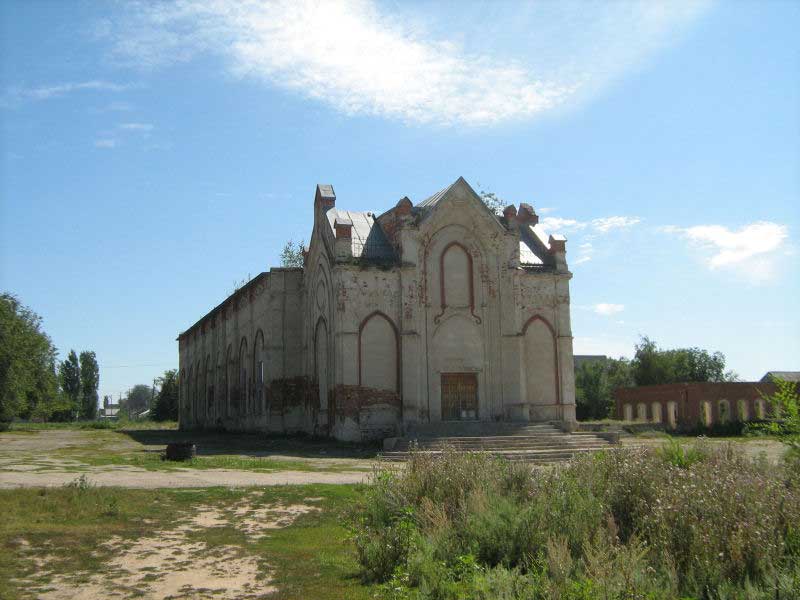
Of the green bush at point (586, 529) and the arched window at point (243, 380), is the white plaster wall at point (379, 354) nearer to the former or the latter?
the arched window at point (243, 380)

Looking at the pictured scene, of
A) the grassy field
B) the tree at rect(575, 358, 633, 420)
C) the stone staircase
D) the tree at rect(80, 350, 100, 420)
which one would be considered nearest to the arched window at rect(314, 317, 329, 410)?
the stone staircase

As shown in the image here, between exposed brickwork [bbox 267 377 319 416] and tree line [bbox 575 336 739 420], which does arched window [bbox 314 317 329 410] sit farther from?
tree line [bbox 575 336 739 420]

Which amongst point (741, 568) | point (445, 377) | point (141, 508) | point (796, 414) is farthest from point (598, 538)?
point (445, 377)

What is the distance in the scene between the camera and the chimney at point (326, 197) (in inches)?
1524

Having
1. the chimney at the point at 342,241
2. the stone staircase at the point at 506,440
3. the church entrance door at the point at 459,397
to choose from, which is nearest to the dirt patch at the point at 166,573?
the stone staircase at the point at 506,440

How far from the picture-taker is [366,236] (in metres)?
37.6

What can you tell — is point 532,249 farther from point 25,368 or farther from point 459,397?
point 25,368

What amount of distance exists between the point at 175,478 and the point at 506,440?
15.8m

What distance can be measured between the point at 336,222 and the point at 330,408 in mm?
8724

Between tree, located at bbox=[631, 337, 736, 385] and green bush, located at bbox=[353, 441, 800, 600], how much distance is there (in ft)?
231

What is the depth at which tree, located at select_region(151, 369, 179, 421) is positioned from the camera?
3649 inches

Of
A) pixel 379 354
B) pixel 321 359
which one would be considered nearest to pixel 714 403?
pixel 379 354

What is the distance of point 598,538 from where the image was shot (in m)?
8.95

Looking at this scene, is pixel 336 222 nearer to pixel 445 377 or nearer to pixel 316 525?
pixel 445 377
